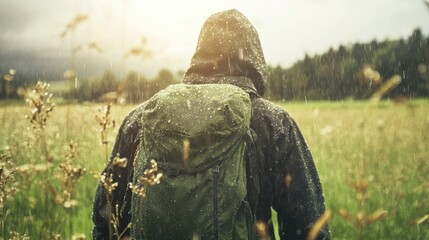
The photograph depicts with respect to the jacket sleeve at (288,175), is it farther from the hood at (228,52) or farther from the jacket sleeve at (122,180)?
the jacket sleeve at (122,180)

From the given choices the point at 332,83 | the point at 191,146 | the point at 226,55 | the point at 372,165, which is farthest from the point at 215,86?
the point at 332,83

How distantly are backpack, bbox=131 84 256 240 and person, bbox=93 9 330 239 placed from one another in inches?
8.2

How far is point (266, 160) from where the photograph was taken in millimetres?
2260

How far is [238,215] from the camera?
78.0 inches

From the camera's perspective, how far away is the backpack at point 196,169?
1.90 metres

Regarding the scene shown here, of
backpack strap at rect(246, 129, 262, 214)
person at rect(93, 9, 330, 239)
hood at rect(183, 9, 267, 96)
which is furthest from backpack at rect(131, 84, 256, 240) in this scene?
hood at rect(183, 9, 267, 96)

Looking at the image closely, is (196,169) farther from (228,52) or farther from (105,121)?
(228,52)

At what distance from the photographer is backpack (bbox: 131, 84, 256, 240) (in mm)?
1902

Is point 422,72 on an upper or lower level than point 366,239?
upper

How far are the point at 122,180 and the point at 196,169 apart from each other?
74 cm

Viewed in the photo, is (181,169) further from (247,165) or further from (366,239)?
(366,239)

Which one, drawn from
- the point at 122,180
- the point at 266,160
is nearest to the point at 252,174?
the point at 266,160

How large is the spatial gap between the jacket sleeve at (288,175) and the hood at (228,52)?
439mm

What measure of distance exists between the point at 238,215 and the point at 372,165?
4.57 meters
